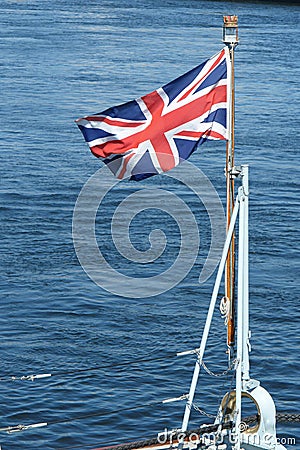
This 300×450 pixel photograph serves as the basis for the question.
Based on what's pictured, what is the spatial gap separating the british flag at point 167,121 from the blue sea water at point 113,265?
11.3ft

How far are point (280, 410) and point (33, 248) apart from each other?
11895 mm

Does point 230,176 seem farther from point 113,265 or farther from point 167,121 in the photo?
point 113,265

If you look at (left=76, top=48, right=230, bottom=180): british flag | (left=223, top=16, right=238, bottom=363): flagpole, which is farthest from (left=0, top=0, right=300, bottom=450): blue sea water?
(left=76, top=48, right=230, bottom=180): british flag

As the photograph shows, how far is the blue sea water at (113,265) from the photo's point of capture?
819 inches

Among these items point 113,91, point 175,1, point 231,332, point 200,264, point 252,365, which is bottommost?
point 231,332

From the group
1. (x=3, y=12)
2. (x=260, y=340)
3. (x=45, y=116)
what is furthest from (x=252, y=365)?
(x=3, y=12)

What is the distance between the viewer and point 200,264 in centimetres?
2980

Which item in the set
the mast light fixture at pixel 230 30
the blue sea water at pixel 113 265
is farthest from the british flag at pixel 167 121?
the blue sea water at pixel 113 265

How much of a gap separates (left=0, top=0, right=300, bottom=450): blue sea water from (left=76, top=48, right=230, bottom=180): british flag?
Answer: 135 inches

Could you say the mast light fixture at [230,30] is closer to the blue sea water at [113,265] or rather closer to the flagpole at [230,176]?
the flagpole at [230,176]

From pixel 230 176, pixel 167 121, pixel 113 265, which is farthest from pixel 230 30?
pixel 113 265

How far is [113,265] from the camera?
2945 centimetres

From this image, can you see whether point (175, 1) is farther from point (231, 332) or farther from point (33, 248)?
point (231, 332)

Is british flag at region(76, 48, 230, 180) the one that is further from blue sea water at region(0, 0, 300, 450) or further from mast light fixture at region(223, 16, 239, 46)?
blue sea water at region(0, 0, 300, 450)
